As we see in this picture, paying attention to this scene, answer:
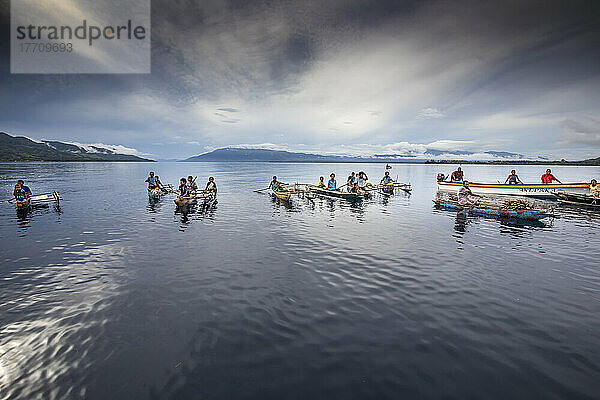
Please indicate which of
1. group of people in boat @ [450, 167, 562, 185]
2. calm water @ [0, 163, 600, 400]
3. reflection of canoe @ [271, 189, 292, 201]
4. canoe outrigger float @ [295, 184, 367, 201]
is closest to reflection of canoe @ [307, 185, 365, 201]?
canoe outrigger float @ [295, 184, 367, 201]

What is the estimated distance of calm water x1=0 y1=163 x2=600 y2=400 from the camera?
25.3 feet

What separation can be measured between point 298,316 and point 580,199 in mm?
47628

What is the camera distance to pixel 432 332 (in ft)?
32.4

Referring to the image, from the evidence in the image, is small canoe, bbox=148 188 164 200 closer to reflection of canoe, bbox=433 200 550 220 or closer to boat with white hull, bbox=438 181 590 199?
reflection of canoe, bbox=433 200 550 220

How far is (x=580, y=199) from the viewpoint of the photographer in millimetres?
36531

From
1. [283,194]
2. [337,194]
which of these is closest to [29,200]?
[283,194]

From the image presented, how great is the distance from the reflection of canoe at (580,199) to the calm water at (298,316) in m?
20.4

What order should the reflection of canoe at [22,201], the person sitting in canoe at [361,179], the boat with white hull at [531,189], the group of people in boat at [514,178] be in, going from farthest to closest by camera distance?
the group of people in boat at [514,178], the person sitting in canoe at [361,179], the boat with white hull at [531,189], the reflection of canoe at [22,201]

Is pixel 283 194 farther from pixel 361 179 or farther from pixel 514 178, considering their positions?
pixel 514 178

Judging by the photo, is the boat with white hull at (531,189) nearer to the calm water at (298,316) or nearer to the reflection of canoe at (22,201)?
the calm water at (298,316)

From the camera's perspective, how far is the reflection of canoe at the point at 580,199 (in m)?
34.9

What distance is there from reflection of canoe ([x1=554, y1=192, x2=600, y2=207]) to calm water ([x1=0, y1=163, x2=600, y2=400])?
20.4 meters

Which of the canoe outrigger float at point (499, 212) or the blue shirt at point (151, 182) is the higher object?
the blue shirt at point (151, 182)

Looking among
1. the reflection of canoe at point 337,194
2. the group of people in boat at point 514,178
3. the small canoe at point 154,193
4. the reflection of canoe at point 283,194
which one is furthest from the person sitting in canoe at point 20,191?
the group of people in boat at point 514,178
